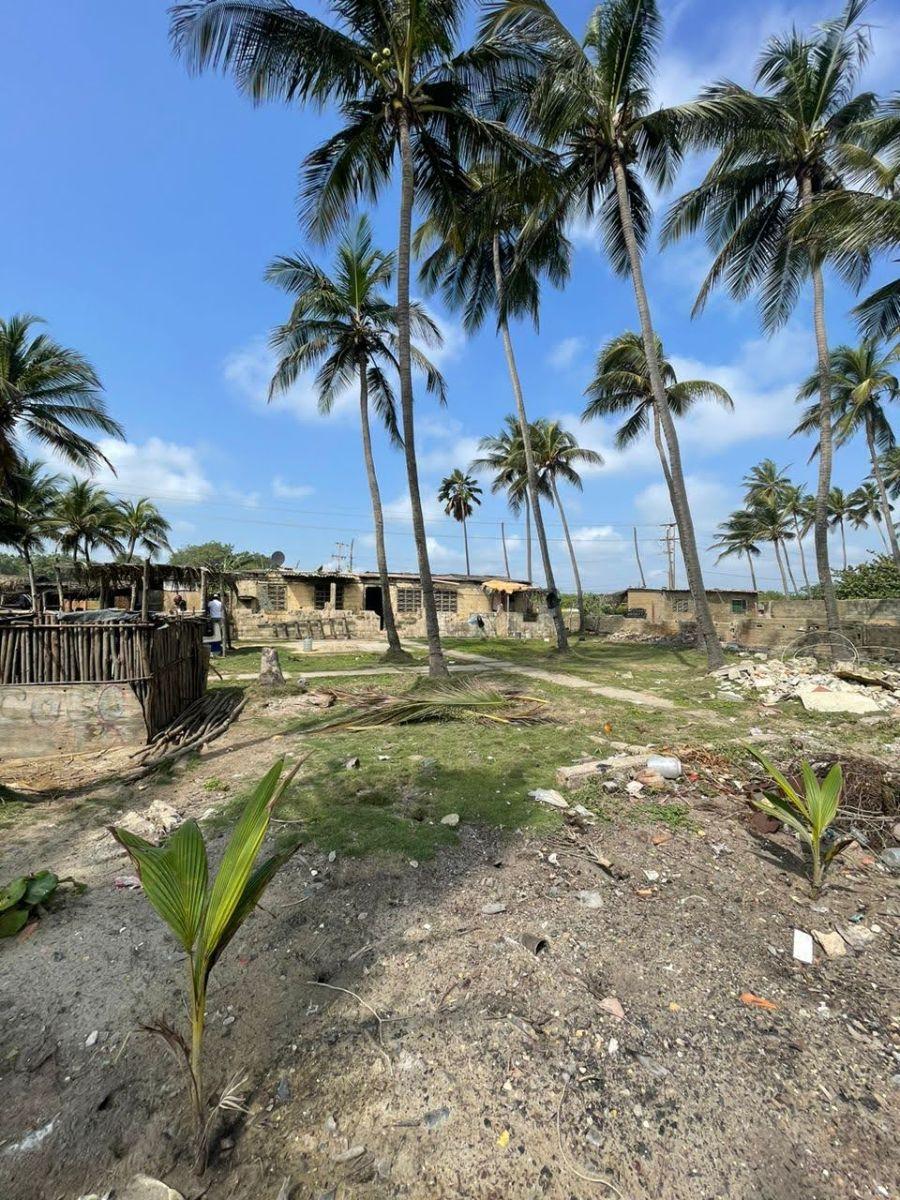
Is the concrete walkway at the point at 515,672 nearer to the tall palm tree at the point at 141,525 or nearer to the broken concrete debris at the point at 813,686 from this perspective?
the broken concrete debris at the point at 813,686

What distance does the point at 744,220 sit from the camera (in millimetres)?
12375

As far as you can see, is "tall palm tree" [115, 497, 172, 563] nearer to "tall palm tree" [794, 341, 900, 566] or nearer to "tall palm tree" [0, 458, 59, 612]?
"tall palm tree" [0, 458, 59, 612]

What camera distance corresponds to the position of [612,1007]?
2080 millimetres

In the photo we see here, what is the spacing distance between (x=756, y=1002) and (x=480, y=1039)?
1156mm

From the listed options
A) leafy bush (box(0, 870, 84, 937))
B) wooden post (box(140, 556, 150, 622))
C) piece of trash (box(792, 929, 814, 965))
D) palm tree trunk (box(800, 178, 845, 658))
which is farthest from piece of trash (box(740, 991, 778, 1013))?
palm tree trunk (box(800, 178, 845, 658))

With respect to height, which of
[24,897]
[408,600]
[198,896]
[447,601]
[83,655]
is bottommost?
[24,897]

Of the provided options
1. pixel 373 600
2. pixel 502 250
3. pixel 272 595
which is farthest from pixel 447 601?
pixel 502 250

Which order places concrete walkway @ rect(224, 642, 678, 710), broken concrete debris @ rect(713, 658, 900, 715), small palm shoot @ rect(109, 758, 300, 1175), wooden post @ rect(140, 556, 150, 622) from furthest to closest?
concrete walkway @ rect(224, 642, 678, 710), broken concrete debris @ rect(713, 658, 900, 715), wooden post @ rect(140, 556, 150, 622), small palm shoot @ rect(109, 758, 300, 1175)

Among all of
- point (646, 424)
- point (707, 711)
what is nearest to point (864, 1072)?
point (707, 711)

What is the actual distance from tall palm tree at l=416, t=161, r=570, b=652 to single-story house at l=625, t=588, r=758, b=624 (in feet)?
50.5

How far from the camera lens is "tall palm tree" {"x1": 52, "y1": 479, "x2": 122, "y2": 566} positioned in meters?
25.8

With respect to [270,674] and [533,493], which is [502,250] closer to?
[533,493]

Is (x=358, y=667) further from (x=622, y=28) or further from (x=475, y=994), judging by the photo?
(x=622, y=28)

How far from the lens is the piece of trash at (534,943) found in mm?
2414
